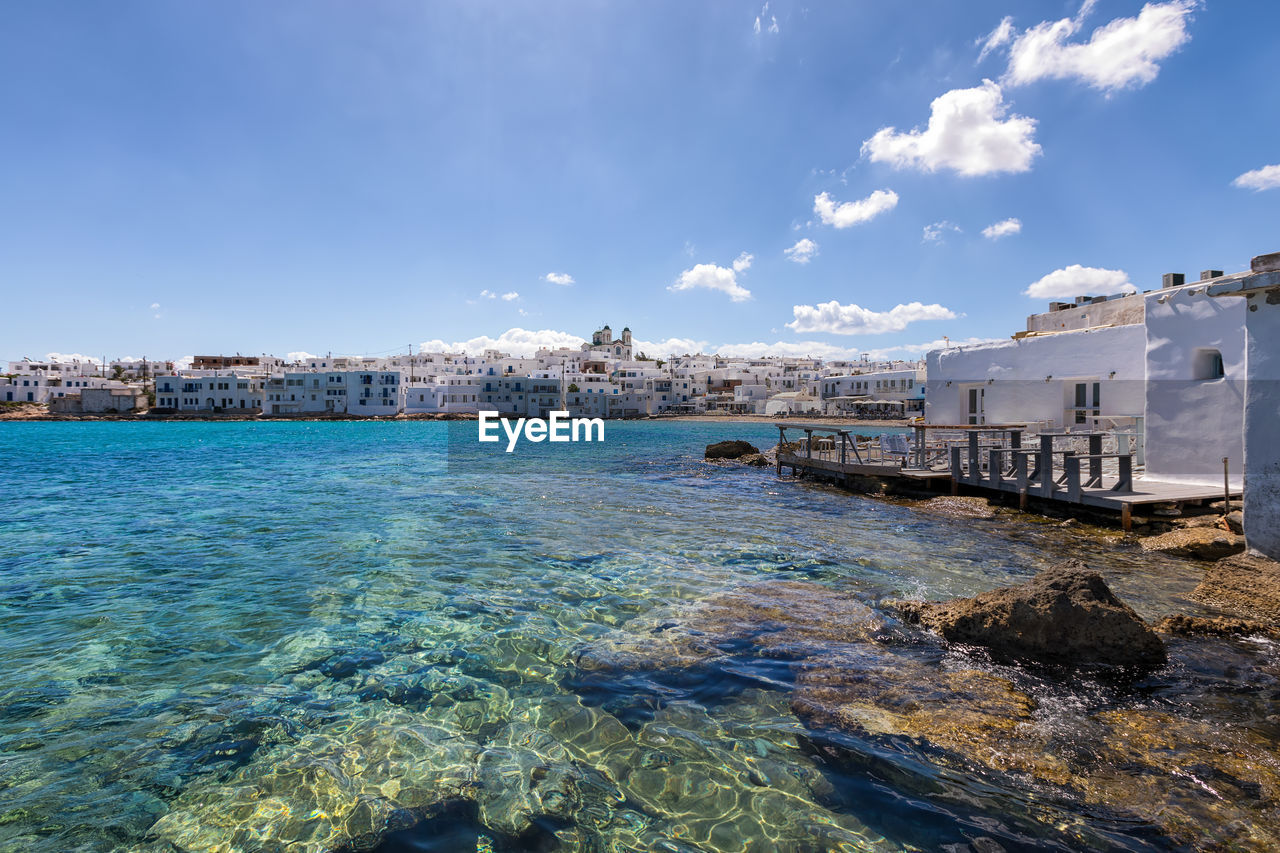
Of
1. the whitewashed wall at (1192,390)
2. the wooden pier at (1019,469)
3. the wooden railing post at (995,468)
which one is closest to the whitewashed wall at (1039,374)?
the wooden pier at (1019,469)

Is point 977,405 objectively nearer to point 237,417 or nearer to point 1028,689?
point 1028,689

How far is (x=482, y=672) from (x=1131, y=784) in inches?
225

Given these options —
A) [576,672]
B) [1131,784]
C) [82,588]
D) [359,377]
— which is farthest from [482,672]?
[359,377]

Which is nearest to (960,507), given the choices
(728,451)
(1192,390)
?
(1192,390)

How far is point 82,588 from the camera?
32.4 feet

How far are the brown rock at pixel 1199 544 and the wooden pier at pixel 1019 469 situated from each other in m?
1.32

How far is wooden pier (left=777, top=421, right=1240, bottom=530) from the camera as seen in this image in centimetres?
1388

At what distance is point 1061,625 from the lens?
653 cm

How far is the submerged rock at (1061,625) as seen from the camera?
6367mm

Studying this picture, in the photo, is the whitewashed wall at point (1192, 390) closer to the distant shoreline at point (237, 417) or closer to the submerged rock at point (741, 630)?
the submerged rock at point (741, 630)

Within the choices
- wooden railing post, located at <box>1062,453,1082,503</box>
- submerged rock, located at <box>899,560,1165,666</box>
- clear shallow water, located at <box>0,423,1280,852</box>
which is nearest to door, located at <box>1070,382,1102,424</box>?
wooden railing post, located at <box>1062,453,1082,503</box>

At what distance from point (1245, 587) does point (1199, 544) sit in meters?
3.49

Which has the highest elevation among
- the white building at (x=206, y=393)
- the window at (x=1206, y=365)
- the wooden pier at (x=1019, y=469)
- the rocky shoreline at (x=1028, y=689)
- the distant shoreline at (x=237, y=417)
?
the white building at (x=206, y=393)

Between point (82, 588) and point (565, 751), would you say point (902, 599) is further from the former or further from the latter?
point (82, 588)
